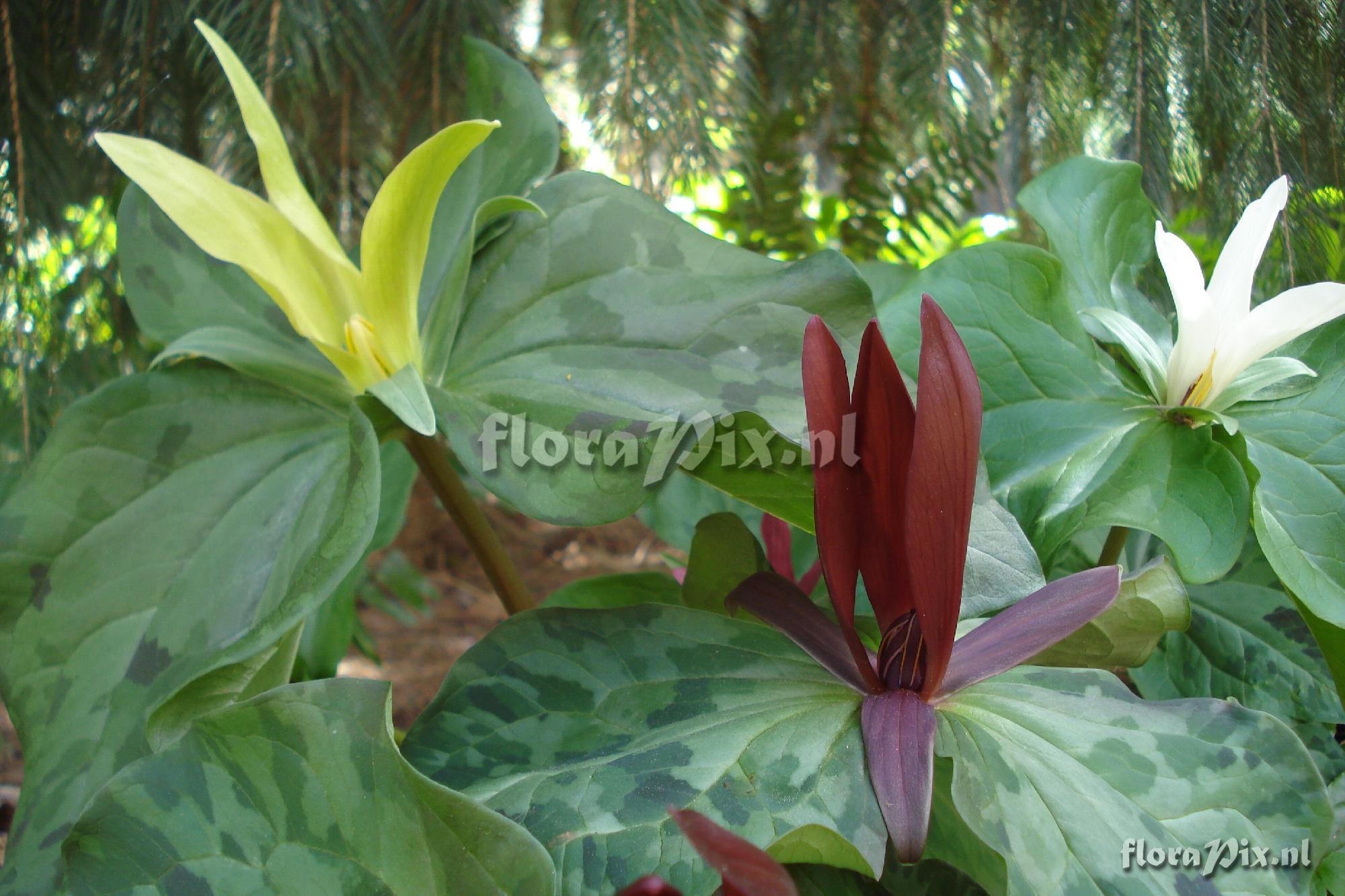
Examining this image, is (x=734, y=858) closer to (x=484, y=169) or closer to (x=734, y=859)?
(x=734, y=859)

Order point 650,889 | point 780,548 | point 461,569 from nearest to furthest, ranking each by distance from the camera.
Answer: point 650,889 < point 780,548 < point 461,569

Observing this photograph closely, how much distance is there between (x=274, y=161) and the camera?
2.18ft

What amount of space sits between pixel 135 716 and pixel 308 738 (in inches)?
6.8

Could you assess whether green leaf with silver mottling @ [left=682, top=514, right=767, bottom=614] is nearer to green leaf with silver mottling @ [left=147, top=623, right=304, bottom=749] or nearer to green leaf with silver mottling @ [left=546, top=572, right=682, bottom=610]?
green leaf with silver mottling @ [left=546, top=572, right=682, bottom=610]

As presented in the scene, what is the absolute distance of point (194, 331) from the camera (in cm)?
69

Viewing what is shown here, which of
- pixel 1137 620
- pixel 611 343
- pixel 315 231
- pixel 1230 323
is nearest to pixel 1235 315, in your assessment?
pixel 1230 323

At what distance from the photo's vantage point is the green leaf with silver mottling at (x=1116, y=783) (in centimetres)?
48

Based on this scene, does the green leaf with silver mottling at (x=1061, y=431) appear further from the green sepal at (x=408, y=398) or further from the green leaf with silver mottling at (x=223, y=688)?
the green leaf with silver mottling at (x=223, y=688)

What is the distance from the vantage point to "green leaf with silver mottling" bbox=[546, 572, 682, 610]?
2.76 feet

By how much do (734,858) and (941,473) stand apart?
0.75 ft

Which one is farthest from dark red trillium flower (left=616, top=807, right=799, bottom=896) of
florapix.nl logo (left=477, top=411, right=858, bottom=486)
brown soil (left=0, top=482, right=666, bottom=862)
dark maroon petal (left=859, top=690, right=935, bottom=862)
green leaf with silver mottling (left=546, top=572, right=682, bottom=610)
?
brown soil (left=0, top=482, right=666, bottom=862)

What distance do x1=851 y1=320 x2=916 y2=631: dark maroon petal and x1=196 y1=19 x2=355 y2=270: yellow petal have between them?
41cm

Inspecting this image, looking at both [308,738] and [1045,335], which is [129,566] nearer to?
[308,738]

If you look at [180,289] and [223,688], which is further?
[180,289]
